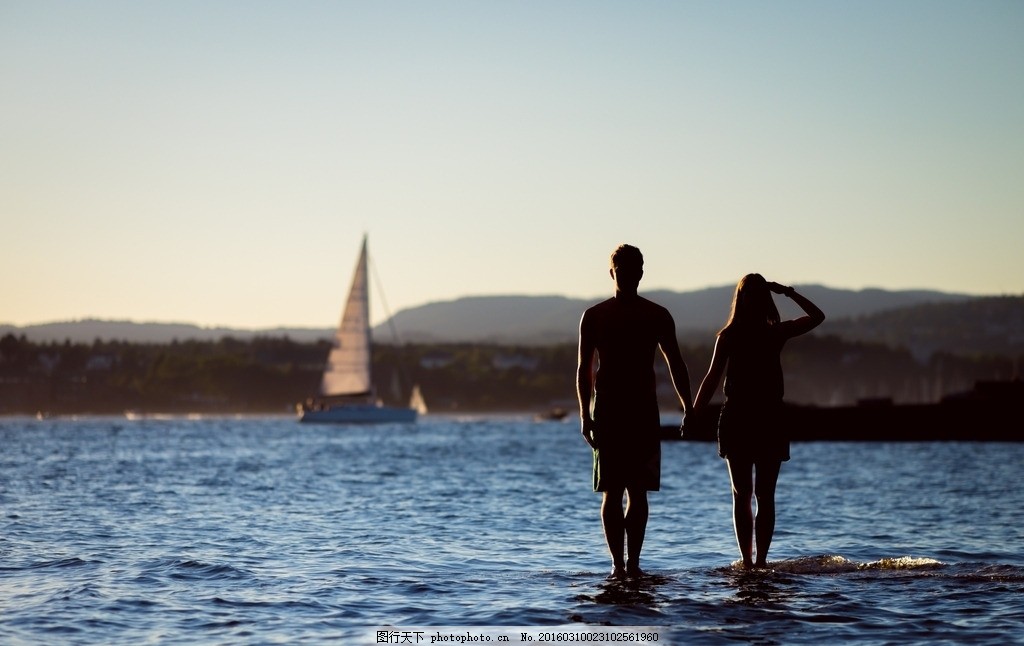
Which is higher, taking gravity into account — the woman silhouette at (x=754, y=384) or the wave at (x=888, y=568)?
the woman silhouette at (x=754, y=384)

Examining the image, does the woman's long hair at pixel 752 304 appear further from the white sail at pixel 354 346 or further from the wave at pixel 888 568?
the white sail at pixel 354 346

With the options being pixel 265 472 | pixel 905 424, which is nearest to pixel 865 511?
pixel 265 472

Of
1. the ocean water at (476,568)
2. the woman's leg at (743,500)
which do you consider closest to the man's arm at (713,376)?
the woman's leg at (743,500)

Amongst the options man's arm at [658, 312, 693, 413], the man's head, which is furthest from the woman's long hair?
the man's head

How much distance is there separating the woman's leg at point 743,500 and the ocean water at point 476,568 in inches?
11.4

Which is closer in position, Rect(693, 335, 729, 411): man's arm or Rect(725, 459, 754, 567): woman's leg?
Rect(693, 335, 729, 411): man's arm

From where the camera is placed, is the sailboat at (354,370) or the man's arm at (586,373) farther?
the sailboat at (354,370)

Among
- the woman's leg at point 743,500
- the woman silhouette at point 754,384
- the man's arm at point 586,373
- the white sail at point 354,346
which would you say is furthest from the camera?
the white sail at point 354,346

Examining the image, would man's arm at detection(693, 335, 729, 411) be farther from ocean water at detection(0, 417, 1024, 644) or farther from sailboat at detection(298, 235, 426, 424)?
sailboat at detection(298, 235, 426, 424)

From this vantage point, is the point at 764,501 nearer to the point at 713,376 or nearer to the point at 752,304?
the point at 713,376

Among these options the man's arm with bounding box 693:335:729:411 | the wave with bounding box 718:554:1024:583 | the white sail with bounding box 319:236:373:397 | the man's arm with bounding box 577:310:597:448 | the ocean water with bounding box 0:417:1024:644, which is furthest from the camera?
the white sail with bounding box 319:236:373:397

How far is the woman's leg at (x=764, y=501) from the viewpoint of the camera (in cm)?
1038

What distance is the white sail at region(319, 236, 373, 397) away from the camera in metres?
95.5

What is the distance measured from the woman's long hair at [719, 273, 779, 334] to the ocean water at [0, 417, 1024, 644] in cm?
206
